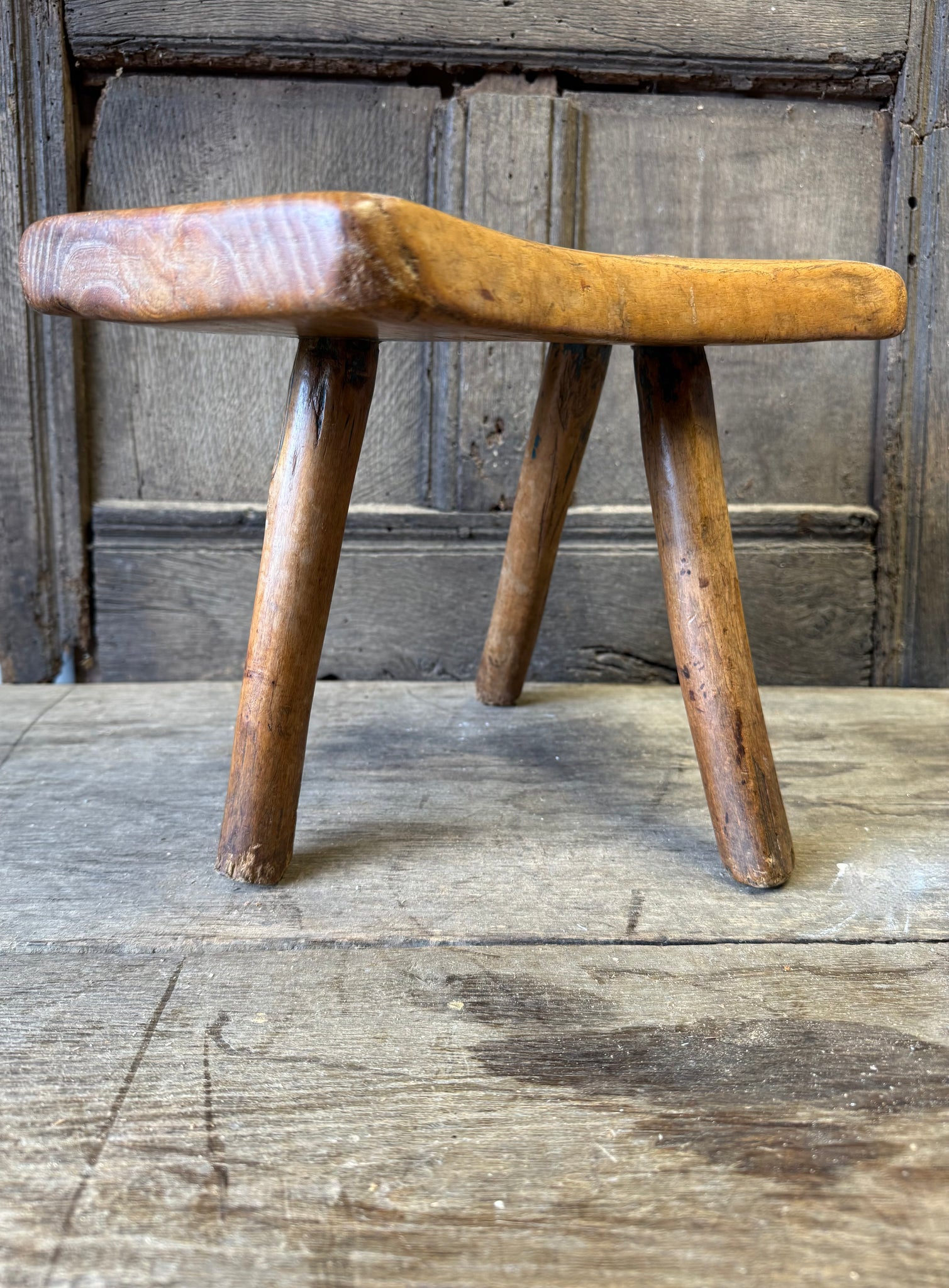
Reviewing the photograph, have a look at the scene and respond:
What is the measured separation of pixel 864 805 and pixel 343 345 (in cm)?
61

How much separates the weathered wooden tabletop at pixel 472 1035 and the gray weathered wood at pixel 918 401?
0.40m

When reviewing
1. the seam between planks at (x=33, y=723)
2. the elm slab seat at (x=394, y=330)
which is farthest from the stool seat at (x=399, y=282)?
the seam between planks at (x=33, y=723)

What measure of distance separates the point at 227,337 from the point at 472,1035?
99 cm

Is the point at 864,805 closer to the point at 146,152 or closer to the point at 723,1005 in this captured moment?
the point at 723,1005

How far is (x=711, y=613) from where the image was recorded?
80cm

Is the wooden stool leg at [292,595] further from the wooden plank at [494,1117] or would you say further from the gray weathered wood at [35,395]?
the gray weathered wood at [35,395]

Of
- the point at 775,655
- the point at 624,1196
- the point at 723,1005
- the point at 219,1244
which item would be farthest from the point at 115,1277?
the point at 775,655

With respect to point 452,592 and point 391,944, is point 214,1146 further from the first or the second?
point 452,592

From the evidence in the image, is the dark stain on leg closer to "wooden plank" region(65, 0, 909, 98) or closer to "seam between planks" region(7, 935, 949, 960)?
"seam between planks" region(7, 935, 949, 960)

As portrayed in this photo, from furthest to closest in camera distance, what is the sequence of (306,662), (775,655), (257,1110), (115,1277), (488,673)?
(775,655) < (488,673) < (306,662) < (257,1110) < (115,1277)

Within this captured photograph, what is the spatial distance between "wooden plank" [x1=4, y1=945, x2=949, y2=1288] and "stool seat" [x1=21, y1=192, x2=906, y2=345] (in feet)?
1.31

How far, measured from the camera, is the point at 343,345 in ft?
2.41

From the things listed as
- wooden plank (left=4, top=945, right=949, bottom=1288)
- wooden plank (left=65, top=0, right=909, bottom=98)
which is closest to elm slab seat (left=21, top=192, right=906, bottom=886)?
wooden plank (left=4, top=945, right=949, bottom=1288)

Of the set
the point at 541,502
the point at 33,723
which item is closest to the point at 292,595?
the point at 541,502
